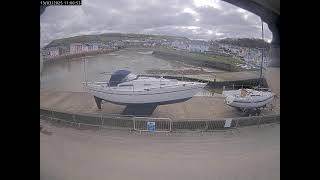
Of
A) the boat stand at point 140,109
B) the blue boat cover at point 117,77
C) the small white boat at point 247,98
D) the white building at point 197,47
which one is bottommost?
the boat stand at point 140,109

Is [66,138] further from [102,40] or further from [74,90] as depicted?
[102,40]

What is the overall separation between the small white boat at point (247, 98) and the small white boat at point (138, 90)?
167 mm

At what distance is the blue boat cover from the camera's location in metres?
1.67

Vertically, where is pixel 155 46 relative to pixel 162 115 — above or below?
above

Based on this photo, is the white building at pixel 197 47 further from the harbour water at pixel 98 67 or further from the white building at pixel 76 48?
the white building at pixel 76 48

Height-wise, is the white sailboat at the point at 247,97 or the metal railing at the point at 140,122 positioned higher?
the white sailboat at the point at 247,97

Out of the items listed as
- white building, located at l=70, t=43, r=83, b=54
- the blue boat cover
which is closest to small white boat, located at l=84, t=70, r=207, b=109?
the blue boat cover

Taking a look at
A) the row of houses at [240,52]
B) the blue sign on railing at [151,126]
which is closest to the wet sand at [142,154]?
the blue sign on railing at [151,126]

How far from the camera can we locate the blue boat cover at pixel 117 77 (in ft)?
5.49

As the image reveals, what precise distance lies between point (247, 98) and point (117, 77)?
2.08 feet

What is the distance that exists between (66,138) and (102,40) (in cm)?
50
